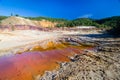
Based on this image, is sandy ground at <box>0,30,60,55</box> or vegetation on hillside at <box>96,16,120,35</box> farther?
vegetation on hillside at <box>96,16,120,35</box>

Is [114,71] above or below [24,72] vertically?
above

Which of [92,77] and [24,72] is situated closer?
[92,77]

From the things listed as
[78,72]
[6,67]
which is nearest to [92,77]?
[78,72]

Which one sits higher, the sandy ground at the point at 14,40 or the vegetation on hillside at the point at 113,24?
the vegetation on hillside at the point at 113,24

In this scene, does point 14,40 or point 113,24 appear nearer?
point 14,40

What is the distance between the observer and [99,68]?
56.1 feet

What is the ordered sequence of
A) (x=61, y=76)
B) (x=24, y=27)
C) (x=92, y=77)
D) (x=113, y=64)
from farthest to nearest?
(x=24, y=27), (x=113, y=64), (x=61, y=76), (x=92, y=77)

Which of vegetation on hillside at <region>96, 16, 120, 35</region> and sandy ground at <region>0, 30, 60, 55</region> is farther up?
vegetation on hillside at <region>96, 16, 120, 35</region>

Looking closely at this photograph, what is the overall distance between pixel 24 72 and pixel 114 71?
A: 9.02 m

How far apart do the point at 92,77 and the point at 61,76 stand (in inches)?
103

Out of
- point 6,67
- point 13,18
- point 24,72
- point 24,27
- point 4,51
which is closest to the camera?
point 24,72

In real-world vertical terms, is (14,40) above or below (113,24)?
below

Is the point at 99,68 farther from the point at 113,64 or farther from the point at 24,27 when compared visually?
the point at 24,27

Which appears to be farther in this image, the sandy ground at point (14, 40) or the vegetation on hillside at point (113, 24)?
the vegetation on hillside at point (113, 24)
